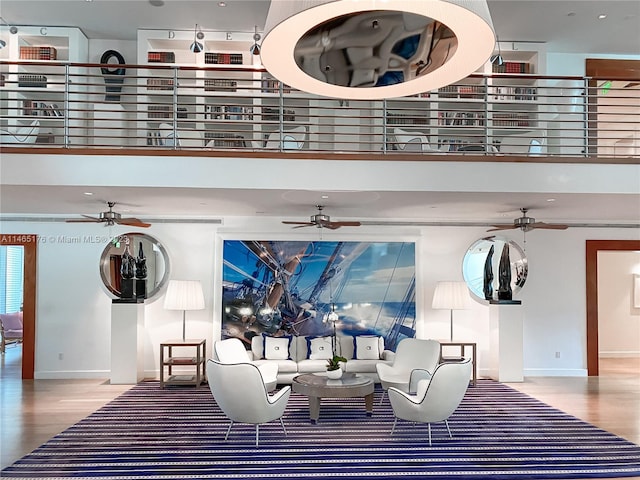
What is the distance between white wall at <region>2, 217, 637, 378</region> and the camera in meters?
8.58

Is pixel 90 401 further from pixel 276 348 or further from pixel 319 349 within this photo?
pixel 319 349

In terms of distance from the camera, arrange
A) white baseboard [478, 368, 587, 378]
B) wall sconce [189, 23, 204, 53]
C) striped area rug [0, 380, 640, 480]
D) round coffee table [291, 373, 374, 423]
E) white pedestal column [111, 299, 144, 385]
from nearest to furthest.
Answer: striped area rug [0, 380, 640, 480] < round coffee table [291, 373, 374, 423] < wall sconce [189, 23, 204, 53] < white pedestal column [111, 299, 144, 385] < white baseboard [478, 368, 587, 378]

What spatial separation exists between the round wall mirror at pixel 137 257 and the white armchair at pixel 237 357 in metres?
2.20

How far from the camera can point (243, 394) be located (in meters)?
5.06

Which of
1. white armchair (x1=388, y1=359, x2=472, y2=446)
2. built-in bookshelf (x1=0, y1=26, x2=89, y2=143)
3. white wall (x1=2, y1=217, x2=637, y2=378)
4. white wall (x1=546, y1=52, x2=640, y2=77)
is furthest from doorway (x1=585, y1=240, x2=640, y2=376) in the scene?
built-in bookshelf (x1=0, y1=26, x2=89, y2=143)

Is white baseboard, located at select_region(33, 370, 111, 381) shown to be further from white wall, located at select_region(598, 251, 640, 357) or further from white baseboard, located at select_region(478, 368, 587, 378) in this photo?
white wall, located at select_region(598, 251, 640, 357)

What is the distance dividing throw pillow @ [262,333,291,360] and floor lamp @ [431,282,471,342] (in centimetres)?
231

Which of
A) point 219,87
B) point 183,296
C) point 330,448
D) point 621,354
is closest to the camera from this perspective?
point 330,448

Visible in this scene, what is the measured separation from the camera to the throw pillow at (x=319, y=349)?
8.19m

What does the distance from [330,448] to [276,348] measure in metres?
3.20

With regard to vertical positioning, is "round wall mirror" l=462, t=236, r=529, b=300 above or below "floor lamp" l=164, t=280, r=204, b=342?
above

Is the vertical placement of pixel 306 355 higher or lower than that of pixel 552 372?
higher

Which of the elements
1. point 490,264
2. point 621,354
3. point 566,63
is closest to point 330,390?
point 490,264

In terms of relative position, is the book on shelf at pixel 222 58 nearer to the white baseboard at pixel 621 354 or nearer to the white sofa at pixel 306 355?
the white sofa at pixel 306 355
